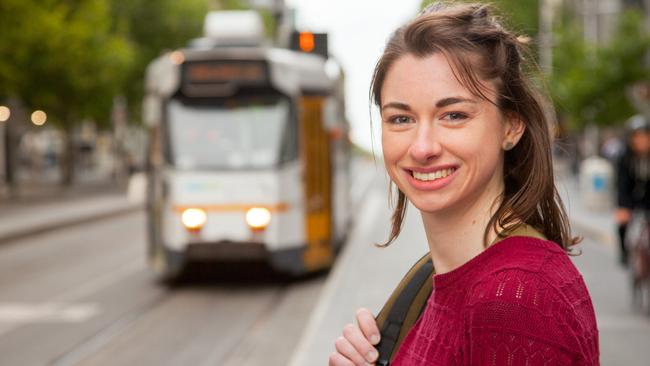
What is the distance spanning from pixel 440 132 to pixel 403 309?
0.35 metres

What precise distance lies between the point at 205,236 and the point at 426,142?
33.3ft

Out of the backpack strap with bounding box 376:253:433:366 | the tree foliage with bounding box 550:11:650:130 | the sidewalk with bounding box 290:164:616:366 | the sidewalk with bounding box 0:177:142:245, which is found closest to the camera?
the backpack strap with bounding box 376:253:433:366

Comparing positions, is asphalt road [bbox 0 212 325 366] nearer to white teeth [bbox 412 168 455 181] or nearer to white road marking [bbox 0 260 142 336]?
white road marking [bbox 0 260 142 336]

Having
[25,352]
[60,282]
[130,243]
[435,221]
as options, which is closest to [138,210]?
[130,243]

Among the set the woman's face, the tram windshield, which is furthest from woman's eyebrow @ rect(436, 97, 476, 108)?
the tram windshield

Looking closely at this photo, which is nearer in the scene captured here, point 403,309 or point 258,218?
point 403,309

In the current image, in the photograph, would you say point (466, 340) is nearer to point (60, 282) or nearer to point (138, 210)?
Answer: point (60, 282)

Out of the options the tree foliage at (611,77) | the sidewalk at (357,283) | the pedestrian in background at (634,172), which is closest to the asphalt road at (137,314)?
the sidewalk at (357,283)

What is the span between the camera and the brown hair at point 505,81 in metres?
1.54

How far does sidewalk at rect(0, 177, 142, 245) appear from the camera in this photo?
20.0 m

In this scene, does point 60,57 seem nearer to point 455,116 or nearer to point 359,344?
point 359,344

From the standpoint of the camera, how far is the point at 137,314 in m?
10.4

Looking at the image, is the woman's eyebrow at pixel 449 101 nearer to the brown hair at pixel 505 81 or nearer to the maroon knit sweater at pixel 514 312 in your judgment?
the brown hair at pixel 505 81

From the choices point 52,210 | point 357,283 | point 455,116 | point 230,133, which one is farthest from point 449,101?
point 52,210
